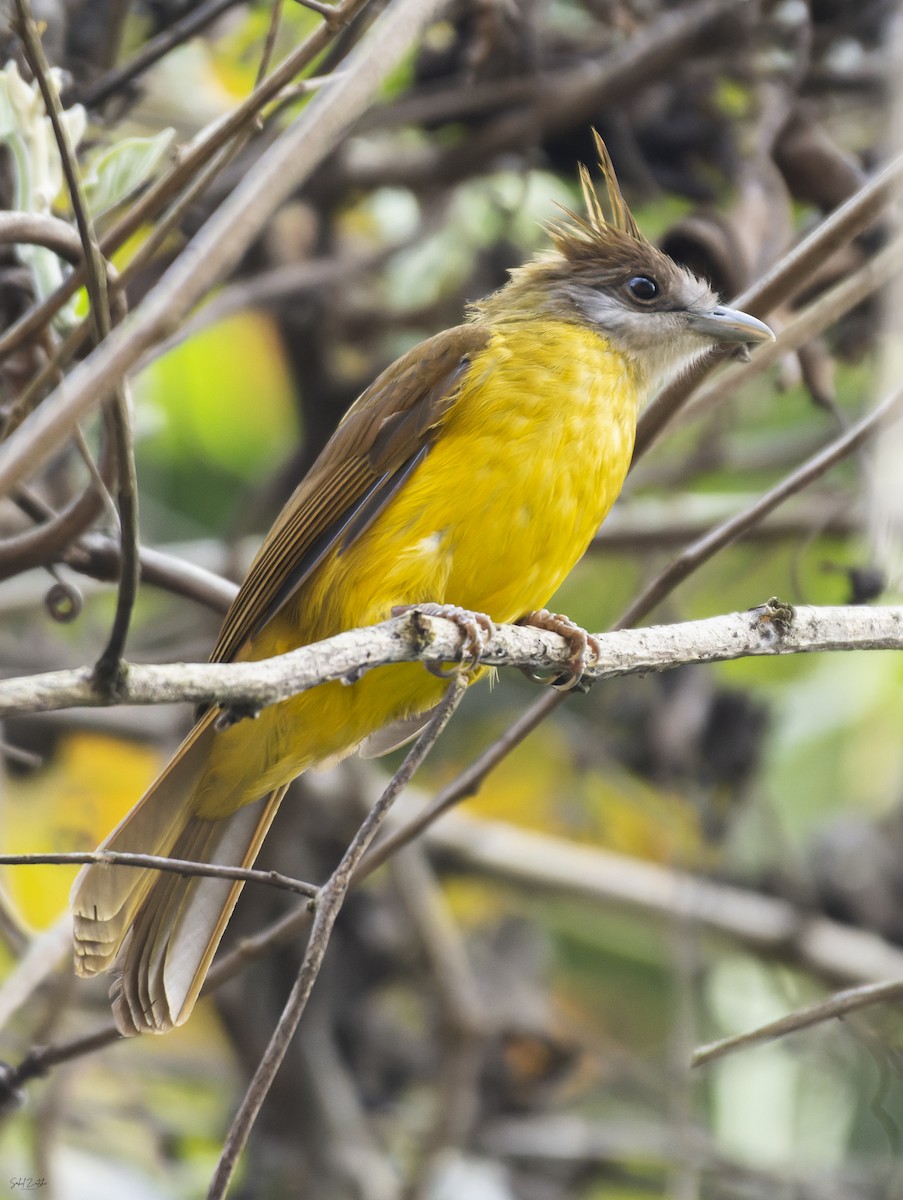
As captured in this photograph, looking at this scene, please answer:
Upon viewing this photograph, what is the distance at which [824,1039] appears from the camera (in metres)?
4.54

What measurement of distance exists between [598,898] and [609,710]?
1.92ft

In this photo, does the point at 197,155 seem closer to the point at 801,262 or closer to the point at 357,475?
the point at 357,475

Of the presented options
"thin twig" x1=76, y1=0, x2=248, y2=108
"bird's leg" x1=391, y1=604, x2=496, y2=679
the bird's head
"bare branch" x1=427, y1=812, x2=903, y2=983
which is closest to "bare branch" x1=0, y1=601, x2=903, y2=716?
"bird's leg" x1=391, y1=604, x2=496, y2=679

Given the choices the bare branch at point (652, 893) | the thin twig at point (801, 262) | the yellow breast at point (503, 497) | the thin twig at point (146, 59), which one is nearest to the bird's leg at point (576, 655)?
the yellow breast at point (503, 497)

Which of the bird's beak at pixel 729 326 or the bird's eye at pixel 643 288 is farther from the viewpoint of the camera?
the bird's eye at pixel 643 288

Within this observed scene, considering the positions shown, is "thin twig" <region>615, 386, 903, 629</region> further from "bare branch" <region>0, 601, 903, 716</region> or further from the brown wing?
the brown wing

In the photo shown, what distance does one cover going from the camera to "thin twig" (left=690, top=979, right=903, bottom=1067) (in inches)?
77.5

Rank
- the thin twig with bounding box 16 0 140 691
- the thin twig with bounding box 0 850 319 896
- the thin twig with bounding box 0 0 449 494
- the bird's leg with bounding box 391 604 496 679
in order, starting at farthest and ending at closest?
1. the bird's leg with bounding box 391 604 496 679
2. the thin twig with bounding box 0 850 319 896
3. the thin twig with bounding box 16 0 140 691
4. the thin twig with bounding box 0 0 449 494

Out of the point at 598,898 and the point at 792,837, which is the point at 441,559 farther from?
the point at 792,837

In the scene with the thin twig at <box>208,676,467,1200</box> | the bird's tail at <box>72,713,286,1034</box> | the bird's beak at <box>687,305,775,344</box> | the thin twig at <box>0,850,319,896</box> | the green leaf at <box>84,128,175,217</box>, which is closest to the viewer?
the thin twig at <box>208,676,467,1200</box>

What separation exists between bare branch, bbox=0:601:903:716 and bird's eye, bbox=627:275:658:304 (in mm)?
1109

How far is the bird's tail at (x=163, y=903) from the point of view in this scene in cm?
240

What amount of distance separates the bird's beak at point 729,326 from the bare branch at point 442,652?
31.4 inches

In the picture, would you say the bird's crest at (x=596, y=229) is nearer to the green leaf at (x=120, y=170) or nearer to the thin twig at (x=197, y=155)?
the green leaf at (x=120, y=170)
